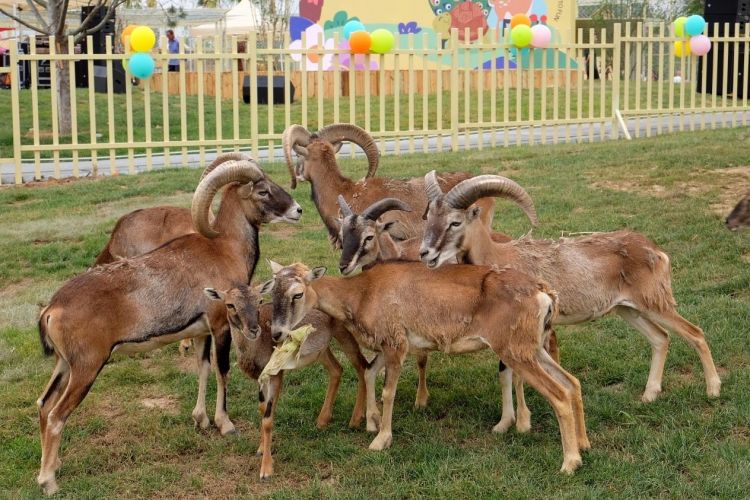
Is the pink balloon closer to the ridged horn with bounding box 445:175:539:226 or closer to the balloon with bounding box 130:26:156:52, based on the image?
the balloon with bounding box 130:26:156:52

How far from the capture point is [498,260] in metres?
8.13

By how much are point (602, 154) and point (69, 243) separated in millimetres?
9325

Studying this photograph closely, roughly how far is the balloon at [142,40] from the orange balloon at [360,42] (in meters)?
3.93

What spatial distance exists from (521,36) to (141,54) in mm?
7998

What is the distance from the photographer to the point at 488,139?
22984mm

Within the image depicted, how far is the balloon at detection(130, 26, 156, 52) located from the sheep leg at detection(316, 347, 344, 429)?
1260 cm

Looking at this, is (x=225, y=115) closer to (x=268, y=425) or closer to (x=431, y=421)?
(x=431, y=421)

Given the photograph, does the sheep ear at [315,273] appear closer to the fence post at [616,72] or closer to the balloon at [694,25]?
the fence post at [616,72]

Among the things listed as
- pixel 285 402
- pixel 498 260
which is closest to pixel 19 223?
pixel 285 402

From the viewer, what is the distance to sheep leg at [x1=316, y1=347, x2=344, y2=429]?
7789 millimetres

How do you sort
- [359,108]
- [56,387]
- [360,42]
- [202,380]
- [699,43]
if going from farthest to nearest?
[359,108], [699,43], [360,42], [202,380], [56,387]

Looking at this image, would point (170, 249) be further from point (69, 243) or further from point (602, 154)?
point (602, 154)

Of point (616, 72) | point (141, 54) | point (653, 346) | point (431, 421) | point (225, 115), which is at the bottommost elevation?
point (431, 421)

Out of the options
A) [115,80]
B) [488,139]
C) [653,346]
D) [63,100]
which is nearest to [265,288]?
[653,346]
